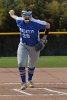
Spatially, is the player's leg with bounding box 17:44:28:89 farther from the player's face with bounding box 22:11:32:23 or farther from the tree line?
the tree line

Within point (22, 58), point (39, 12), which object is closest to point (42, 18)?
point (39, 12)

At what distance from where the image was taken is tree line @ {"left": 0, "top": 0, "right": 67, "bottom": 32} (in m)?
30.3

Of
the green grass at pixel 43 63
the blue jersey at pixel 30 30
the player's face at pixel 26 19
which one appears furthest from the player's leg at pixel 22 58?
the green grass at pixel 43 63

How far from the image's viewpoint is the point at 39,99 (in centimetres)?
945

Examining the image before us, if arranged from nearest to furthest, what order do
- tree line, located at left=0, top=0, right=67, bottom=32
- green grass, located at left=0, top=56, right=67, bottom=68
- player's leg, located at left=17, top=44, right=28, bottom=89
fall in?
player's leg, located at left=17, top=44, right=28, bottom=89
green grass, located at left=0, top=56, right=67, bottom=68
tree line, located at left=0, top=0, right=67, bottom=32

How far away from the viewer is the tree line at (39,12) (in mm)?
30278

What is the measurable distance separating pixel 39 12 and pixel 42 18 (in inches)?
19.4

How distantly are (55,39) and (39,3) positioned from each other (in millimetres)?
7391

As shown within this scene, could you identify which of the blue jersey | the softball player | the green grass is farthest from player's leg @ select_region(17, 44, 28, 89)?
the green grass

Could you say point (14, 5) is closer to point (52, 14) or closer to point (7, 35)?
point (52, 14)

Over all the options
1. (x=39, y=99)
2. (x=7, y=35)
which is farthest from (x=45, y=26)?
(x=7, y=35)

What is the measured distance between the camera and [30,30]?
11.2m

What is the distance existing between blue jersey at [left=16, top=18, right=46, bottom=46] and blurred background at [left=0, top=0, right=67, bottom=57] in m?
14.2

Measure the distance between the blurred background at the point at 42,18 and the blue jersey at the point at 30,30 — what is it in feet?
46.6
